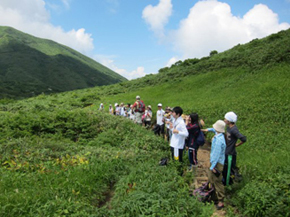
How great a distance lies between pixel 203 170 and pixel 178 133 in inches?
100

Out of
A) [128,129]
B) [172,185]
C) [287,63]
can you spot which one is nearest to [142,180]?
[172,185]

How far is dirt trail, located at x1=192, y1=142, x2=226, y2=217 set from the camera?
5472 millimetres

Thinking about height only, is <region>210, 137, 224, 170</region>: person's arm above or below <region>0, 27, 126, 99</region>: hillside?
below

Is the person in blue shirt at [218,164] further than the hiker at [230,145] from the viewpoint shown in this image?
No

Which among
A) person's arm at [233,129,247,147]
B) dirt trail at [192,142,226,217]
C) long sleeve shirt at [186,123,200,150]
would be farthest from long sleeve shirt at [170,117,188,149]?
person's arm at [233,129,247,147]

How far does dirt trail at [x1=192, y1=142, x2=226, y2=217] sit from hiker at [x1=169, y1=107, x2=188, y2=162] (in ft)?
3.11

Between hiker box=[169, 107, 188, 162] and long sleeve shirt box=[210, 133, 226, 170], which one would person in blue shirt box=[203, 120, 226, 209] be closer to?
long sleeve shirt box=[210, 133, 226, 170]

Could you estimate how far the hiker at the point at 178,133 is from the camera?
6.71 metres

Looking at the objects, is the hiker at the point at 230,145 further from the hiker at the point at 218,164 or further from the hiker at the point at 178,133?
the hiker at the point at 178,133

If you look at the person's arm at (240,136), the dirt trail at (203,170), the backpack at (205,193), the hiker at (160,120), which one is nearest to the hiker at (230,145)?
the person's arm at (240,136)

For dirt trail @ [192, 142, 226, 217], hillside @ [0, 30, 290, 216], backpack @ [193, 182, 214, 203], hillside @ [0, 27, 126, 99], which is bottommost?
dirt trail @ [192, 142, 226, 217]

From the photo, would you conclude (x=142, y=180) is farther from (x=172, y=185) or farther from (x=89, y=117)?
(x=89, y=117)

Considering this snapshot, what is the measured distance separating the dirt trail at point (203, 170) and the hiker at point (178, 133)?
3.11ft

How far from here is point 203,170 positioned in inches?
321
